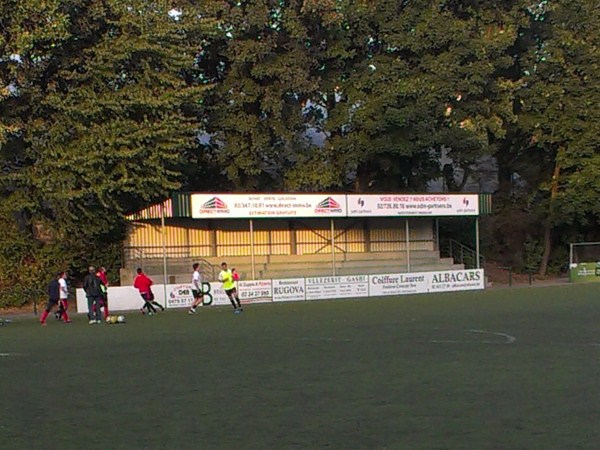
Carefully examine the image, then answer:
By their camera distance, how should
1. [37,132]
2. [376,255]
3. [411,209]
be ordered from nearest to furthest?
1. [37,132]
2. [411,209]
3. [376,255]

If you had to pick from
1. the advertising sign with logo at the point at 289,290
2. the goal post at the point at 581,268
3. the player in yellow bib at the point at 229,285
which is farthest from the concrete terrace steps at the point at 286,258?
the player in yellow bib at the point at 229,285

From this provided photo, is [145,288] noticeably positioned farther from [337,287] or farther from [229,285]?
[337,287]

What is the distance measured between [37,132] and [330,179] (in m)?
15.5

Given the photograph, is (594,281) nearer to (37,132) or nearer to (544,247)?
(544,247)

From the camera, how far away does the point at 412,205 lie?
3716 centimetres

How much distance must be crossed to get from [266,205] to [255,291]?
3807 millimetres

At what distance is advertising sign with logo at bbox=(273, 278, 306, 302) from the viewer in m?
33.0

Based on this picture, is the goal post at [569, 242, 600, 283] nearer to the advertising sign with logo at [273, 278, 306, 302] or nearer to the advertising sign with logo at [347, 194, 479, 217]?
the advertising sign with logo at [347, 194, 479, 217]

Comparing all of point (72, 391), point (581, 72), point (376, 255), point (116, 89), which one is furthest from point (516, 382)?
point (581, 72)

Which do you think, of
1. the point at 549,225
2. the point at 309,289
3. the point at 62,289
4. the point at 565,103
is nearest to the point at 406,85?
the point at 565,103

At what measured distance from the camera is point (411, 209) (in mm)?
37125

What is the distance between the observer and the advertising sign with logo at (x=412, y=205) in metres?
35.8

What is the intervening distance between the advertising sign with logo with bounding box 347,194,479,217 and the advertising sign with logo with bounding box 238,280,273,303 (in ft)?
18.0

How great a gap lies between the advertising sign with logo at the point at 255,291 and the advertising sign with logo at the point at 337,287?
1.76 meters
